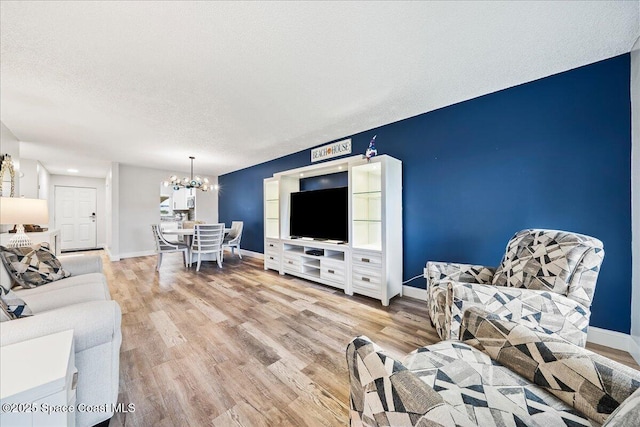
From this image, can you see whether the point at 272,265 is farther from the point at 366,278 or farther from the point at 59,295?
the point at 59,295

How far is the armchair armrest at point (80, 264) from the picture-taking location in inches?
91.2

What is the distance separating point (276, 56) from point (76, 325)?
2.08 metres

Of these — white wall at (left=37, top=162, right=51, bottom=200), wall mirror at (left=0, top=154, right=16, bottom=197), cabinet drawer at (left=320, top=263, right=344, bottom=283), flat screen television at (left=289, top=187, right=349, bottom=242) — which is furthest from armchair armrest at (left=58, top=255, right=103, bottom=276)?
white wall at (left=37, top=162, right=51, bottom=200)

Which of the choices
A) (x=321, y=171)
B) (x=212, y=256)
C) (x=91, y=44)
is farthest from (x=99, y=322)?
(x=212, y=256)

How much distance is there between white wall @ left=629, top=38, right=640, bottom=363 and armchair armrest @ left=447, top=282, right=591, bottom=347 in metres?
0.89

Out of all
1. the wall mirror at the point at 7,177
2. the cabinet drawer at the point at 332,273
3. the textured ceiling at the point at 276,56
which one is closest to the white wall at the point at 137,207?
the wall mirror at the point at 7,177

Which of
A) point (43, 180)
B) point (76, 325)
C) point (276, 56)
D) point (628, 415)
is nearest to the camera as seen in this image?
point (628, 415)

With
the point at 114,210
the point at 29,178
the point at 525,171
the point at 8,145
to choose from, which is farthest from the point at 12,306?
the point at 29,178

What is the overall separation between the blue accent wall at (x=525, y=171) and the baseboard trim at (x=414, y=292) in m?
0.10

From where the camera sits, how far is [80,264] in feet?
7.85

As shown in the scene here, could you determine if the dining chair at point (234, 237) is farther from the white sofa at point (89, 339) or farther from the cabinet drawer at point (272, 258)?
the white sofa at point (89, 339)

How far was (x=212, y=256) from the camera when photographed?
521 cm

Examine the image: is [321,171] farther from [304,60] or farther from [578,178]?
[578,178]

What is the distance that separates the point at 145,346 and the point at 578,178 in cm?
396
